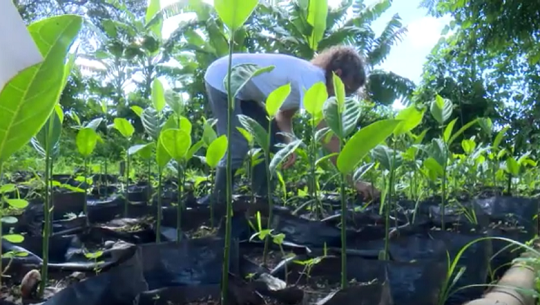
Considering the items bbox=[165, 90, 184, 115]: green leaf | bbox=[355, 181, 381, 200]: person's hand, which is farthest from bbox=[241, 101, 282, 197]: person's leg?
bbox=[165, 90, 184, 115]: green leaf

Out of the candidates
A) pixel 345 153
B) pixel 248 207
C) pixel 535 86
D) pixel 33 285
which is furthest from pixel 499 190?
pixel 535 86

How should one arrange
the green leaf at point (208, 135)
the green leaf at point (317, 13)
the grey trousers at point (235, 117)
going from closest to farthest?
1. the green leaf at point (208, 135)
2. the grey trousers at point (235, 117)
3. the green leaf at point (317, 13)

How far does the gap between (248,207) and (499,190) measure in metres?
1.52

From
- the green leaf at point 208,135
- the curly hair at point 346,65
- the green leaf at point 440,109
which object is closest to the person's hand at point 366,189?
the curly hair at point 346,65

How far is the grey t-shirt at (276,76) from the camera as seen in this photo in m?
2.30

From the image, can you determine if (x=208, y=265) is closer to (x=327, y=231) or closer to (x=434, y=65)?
(x=327, y=231)

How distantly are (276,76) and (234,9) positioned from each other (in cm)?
138

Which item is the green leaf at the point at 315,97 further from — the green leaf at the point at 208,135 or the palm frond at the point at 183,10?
the palm frond at the point at 183,10

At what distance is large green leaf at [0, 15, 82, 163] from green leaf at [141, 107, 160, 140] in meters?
0.79

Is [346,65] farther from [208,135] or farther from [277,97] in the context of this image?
[277,97]

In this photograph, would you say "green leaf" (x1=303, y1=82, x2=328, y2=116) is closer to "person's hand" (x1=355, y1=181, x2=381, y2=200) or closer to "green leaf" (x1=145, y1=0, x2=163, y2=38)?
"person's hand" (x1=355, y1=181, x2=381, y2=200)

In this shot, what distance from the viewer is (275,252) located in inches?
61.2

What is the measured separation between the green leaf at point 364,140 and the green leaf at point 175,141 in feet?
1.02

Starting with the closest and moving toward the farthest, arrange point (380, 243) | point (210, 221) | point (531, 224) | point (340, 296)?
point (340, 296) < point (380, 243) < point (210, 221) < point (531, 224)
